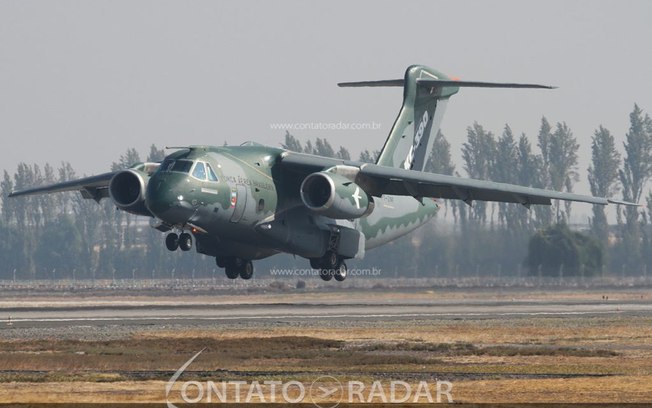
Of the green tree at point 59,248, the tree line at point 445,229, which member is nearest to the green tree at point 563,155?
the tree line at point 445,229

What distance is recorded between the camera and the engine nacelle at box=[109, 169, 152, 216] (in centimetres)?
3678

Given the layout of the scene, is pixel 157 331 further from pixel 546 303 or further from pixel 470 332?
pixel 546 303

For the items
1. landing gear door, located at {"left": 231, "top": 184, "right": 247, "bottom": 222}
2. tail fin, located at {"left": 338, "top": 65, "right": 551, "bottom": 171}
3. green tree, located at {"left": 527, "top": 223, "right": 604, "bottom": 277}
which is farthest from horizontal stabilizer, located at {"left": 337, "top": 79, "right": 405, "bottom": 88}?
green tree, located at {"left": 527, "top": 223, "right": 604, "bottom": 277}

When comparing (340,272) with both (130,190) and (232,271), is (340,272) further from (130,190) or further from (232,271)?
(130,190)

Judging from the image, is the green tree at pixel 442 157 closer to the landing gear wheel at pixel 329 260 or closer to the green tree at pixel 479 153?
the green tree at pixel 479 153

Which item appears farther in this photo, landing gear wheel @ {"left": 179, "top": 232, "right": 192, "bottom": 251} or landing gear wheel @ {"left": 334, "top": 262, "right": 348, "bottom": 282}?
landing gear wheel @ {"left": 334, "top": 262, "right": 348, "bottom": 282}

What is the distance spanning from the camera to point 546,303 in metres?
53.1

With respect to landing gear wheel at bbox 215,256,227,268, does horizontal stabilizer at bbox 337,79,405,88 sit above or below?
above

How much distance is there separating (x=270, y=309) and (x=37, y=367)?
2168cm

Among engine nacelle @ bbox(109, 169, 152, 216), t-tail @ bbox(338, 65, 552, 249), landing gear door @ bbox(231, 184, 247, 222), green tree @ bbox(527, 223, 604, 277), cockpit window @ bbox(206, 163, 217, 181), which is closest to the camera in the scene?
cockpit window @ bbox(206, 163, 217, 181)

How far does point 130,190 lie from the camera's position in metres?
37.2

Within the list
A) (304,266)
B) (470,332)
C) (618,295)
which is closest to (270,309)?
(470,332)

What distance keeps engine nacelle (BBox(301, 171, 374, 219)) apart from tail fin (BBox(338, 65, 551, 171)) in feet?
16.8

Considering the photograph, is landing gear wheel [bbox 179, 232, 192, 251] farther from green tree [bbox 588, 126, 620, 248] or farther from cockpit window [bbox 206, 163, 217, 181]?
green tree [bbox 588, 126, 620, 248]
